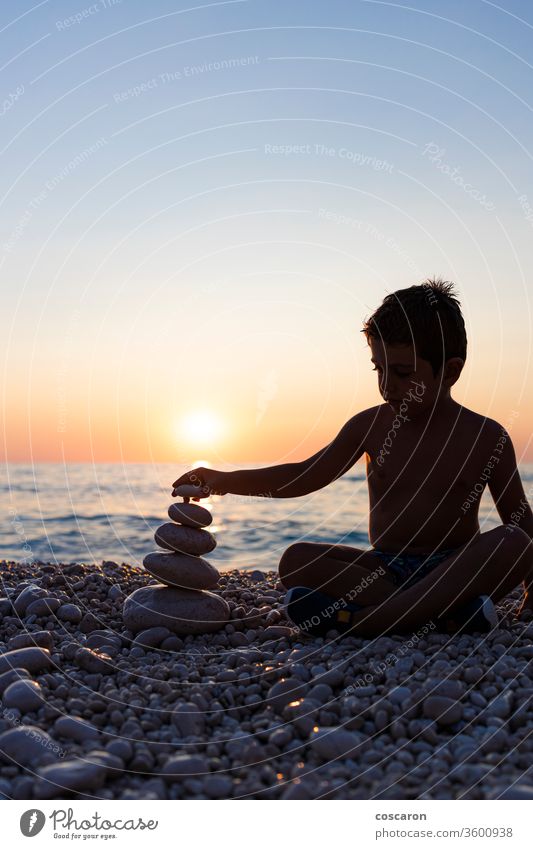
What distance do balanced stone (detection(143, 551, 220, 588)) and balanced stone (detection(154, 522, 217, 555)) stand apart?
0.19 ft

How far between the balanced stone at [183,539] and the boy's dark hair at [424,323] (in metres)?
1.78

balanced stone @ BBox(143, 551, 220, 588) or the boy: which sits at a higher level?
the boy

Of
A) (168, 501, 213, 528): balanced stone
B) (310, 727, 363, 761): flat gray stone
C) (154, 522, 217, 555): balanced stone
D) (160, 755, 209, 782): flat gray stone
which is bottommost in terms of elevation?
(160, 755, 209, 782): flat gray stone

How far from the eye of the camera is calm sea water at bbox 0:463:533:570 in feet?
36.7

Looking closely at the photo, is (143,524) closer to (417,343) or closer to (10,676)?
(417,343)

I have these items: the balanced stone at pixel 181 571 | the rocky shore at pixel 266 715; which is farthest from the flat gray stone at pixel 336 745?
the balanced stone at pixel 181 571

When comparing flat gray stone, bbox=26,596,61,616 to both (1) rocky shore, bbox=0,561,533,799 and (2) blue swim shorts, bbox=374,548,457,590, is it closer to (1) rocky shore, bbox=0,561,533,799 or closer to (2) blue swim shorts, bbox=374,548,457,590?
(1) rocky shore, bbox=0,561,533,799

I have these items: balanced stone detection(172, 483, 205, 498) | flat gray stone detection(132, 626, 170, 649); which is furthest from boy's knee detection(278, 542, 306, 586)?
flat gray stone detection(132, 626, 170, 649)

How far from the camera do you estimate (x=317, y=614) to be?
4.76 m

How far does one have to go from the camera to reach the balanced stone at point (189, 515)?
5340 millimetres

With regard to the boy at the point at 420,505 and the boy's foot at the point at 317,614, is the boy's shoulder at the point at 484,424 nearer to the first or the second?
the boy at the point at 420,505
